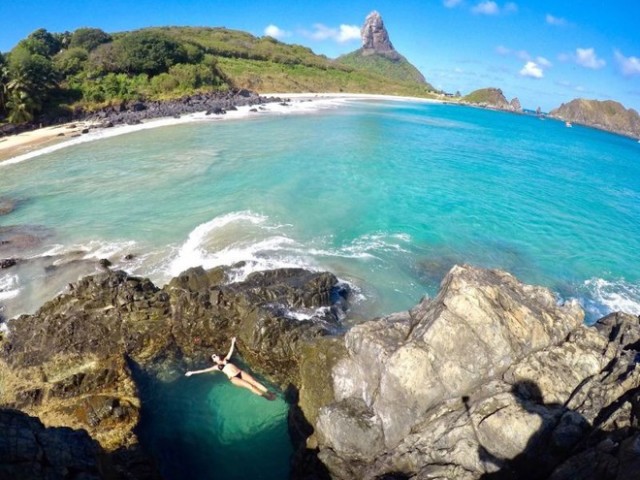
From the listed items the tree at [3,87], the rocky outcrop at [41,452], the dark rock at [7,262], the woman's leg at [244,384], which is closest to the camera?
the rocky outcrop at [41,452]

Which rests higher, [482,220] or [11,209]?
[482,220]

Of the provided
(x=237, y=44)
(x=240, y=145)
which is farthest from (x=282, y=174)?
(x=237, y=44)

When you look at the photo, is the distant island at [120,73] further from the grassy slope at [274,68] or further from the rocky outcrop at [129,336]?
the rocky outcrop at [129,336]

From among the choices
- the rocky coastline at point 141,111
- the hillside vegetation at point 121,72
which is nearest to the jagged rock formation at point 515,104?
the hillside vegetation at point 121,72

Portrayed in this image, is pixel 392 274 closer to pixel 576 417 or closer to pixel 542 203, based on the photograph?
pixel 576 417

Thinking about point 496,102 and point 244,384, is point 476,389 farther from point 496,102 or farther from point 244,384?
point 496,102

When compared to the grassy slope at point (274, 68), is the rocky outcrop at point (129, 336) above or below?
below
